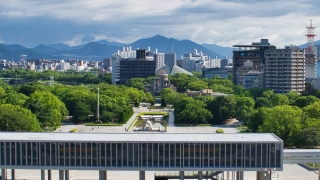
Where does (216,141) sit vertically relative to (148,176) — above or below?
above

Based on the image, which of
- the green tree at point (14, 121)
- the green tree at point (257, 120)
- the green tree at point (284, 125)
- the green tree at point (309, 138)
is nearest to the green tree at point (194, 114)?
the green tree at point (257, 120)

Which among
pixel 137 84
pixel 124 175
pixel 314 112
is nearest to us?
pixel 124 175

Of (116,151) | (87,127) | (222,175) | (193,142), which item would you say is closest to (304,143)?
(222,175)

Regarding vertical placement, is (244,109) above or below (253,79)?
below

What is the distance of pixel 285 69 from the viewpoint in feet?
275

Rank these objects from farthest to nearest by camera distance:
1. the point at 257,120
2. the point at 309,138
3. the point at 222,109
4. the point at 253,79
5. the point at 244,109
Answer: the point at 253,79
the point at 222,109
the point at 244,109
the point at 257,120
the point at 309,138

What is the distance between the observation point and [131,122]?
6003cm

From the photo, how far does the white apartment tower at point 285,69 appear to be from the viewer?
83.4 meters

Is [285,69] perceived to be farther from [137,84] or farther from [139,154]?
[139,154]

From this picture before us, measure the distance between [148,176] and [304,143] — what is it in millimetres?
12395

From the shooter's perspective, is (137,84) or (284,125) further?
(137,84)

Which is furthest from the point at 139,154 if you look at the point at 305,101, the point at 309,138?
the point at 305,101

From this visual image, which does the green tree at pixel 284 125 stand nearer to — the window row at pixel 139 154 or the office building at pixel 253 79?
the window row at pixel 139 154

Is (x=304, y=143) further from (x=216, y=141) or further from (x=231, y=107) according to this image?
(x=231, y=107)
